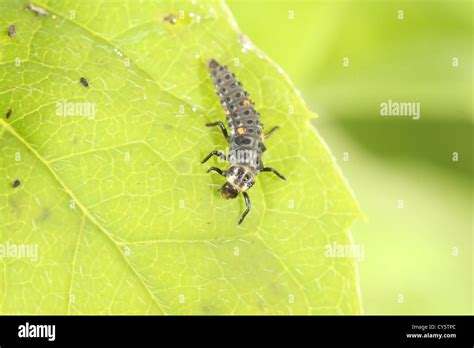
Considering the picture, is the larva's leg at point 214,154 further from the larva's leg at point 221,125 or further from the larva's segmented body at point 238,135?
the larva's leg at point 221,125

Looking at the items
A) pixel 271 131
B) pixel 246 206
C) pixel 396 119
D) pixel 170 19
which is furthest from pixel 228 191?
pixel 396 119

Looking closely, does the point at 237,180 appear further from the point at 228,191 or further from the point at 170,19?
the point at 170,19

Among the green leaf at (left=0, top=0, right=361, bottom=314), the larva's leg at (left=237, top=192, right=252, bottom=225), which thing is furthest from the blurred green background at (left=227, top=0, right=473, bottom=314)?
the larva's leg at (left=237, top=192, right=252, bottom=225)

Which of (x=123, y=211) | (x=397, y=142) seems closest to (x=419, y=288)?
(x=397, y=142)

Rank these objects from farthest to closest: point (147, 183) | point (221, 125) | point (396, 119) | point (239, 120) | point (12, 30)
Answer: point (396, 119)
point (239, 120)
point (221, 125)
point (147, 183)
point (12, 30)

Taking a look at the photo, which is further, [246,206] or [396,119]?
[396,119]

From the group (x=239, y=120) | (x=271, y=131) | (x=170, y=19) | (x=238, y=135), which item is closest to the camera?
(x=170, y=19)
